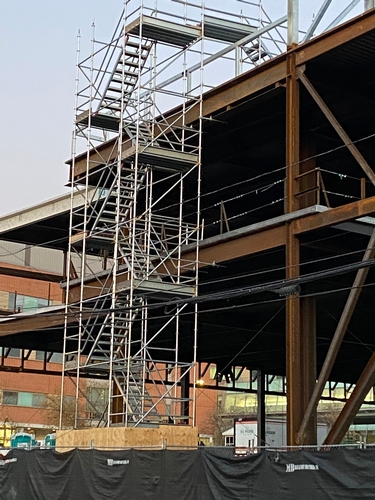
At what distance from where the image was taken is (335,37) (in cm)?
2134

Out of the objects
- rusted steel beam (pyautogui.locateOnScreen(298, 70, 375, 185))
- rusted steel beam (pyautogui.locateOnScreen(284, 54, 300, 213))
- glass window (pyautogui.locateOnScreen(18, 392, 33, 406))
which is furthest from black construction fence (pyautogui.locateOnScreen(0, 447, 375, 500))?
glass window (pyautogui.locateOnScreen(18, 392, 33, 406))

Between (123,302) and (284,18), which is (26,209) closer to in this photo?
(123,302)

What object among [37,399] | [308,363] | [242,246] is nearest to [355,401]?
[308,363]

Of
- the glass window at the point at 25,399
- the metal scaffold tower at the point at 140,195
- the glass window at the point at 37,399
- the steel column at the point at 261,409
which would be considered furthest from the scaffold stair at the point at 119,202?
the glass window at the point at 37,399

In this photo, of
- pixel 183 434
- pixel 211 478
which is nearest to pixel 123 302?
pixel 183 434

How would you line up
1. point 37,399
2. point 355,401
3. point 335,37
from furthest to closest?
1. point 37,399
2. point 335,37
3. point 355,401

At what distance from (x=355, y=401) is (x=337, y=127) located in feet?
22.0

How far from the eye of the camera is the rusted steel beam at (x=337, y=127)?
21.3 metres

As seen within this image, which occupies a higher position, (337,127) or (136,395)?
(337,127)

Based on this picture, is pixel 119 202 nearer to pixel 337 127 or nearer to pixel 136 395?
pixel 136 395

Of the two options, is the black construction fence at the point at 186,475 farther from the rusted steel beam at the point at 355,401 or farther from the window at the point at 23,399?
the window at the point at 23,399

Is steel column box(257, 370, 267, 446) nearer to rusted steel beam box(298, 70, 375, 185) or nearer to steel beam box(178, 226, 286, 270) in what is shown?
steel beam box(178, 226, 286, 270)

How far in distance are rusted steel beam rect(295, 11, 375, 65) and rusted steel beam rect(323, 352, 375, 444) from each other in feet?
25.0

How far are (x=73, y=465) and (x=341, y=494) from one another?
8745 millimetres
